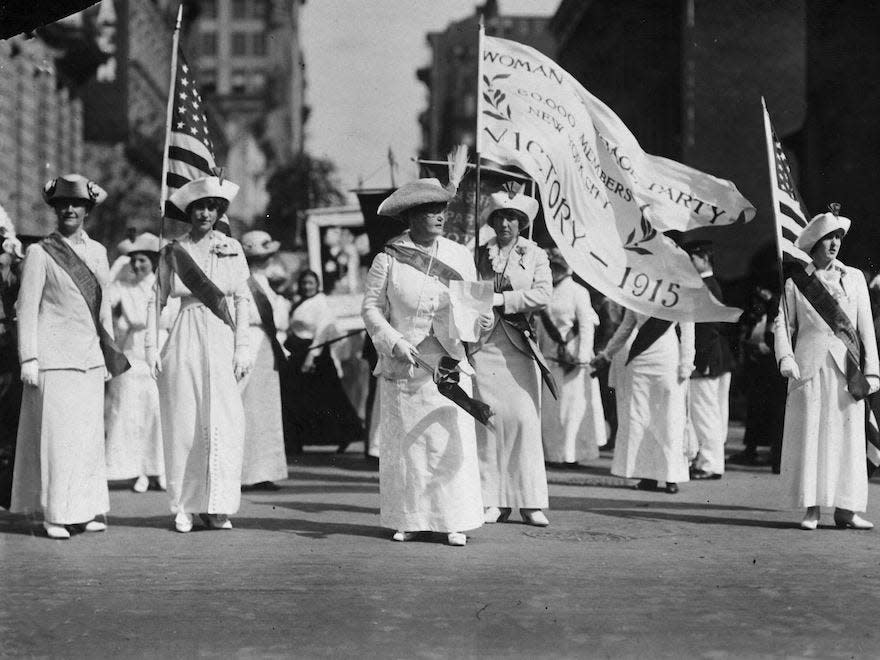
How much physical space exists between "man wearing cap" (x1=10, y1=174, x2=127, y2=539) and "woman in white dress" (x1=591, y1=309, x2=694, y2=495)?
4.50 m

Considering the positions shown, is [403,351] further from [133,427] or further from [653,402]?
[133,427]

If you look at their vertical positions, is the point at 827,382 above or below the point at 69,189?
below

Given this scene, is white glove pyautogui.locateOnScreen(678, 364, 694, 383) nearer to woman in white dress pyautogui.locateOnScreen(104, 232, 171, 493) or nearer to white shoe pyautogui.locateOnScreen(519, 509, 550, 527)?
white shoe pyautogui.locateOnScreen(519, 509, 550, 527)

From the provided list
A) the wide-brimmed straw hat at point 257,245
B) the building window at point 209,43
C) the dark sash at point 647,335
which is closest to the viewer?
the dark sash at point 647,335

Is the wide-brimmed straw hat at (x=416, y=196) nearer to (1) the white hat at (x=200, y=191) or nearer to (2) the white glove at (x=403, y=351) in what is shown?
(2) the white glove at (x=403, y=351)

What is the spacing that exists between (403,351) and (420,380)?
0.24 metres

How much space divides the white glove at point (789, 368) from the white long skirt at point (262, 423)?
4358 mm

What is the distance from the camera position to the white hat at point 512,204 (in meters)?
9.50

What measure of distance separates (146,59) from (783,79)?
35.5 metres

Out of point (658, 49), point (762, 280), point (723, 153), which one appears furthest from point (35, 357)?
point (658, 49)

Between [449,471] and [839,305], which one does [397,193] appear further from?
[839,305]

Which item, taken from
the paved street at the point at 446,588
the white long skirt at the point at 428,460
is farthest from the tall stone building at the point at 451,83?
the white long skirt at the point at 428,460

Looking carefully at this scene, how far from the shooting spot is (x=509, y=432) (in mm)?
9336

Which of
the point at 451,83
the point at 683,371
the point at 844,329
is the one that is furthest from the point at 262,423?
the point at 451,83
